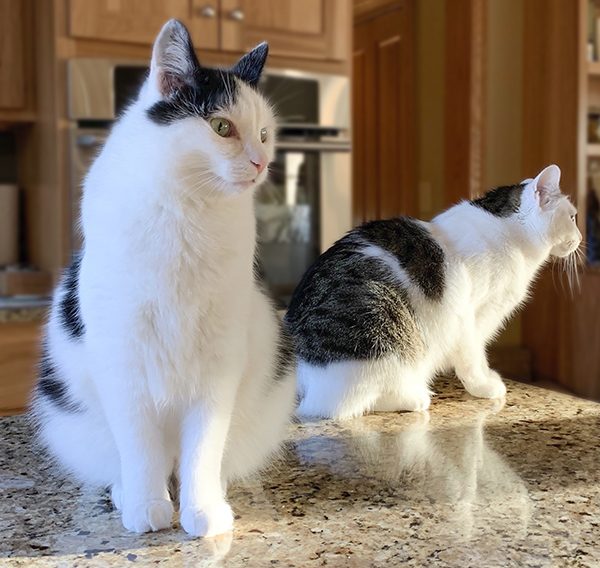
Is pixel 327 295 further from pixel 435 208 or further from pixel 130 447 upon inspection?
pixel 435 208

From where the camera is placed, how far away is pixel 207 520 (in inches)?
27.2

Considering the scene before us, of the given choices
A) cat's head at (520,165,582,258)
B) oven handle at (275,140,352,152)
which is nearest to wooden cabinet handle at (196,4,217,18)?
oven handle at (275,140,352,152)

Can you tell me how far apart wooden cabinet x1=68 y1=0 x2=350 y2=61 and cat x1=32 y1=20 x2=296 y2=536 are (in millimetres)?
1639

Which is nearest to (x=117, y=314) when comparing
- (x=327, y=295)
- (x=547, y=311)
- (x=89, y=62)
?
(x=327, y=295)

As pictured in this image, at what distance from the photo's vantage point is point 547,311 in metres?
3.17

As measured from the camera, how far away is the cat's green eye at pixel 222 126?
72 centimetres

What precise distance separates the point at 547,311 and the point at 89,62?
6.61 ft

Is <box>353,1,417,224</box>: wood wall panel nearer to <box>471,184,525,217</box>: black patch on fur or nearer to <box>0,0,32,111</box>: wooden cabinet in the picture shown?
<box>0,0,32,111</box>: wooden cabinet

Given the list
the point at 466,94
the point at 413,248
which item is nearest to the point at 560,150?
the point at 466,94

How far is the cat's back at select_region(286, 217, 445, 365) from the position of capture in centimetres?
114

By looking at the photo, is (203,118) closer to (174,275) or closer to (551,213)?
(174,275)

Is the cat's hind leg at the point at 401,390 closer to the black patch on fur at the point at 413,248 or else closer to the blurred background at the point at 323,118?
the black patch on fur at the point at 413,248

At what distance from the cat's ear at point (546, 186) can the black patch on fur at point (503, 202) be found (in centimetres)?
6

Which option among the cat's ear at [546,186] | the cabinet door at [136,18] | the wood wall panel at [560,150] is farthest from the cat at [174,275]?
the wood wall panel at [560,150]
